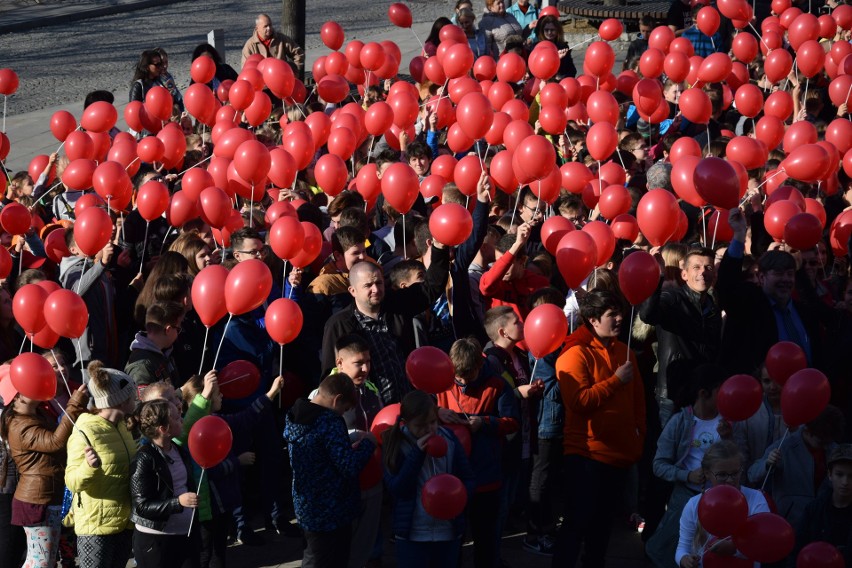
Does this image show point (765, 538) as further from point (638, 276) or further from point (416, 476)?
point (638, 276)

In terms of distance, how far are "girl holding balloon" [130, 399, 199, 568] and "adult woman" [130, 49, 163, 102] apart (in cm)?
649

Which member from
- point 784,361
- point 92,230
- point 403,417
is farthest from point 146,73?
point 784,361

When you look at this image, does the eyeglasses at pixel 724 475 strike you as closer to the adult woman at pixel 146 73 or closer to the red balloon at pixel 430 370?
the red balloon at pixel 430 370

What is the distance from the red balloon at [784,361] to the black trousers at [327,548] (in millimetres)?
2277

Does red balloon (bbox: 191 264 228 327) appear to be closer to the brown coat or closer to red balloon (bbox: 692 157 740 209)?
the brown coat

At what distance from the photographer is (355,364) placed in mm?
5961

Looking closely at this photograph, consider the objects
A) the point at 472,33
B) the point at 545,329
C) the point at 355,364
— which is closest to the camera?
the point at 355,364

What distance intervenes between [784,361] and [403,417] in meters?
2.03

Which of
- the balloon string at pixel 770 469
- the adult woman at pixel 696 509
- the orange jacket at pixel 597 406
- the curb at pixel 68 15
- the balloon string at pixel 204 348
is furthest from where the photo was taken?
the curb at pixel 68 15

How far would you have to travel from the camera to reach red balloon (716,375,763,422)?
5.72 metres

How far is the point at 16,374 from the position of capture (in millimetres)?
5875

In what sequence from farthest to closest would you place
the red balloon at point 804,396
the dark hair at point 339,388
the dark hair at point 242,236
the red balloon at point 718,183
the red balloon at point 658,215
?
the red balloon at point 658,215, the dark hair at point 242,236, the red balloon at point 718,183, the red balloon at point 804,396, the dark hair at point 339,388

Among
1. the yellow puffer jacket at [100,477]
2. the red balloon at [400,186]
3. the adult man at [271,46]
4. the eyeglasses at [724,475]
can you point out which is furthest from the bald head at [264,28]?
the eyeglasses at [724,475]

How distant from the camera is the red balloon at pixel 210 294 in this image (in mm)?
6570
